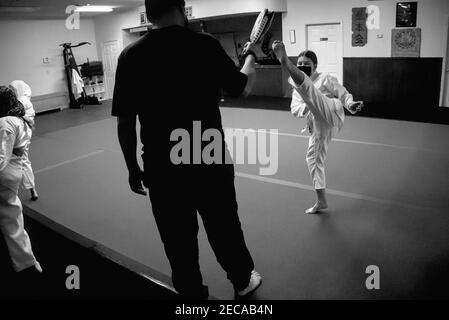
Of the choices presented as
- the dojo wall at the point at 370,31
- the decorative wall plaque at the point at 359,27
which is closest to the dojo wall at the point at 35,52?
the dojo wall at the point at 370,31

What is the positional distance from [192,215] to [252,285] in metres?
0.74

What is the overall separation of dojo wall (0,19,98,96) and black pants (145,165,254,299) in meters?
10.5

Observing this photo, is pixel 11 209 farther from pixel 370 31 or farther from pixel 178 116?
pixel 370 31

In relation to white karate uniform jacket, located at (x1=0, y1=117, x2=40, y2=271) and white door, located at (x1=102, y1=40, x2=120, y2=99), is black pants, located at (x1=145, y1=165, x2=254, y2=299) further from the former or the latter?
white door, located at (x1=102, y1=40, x2=120, y2=99)

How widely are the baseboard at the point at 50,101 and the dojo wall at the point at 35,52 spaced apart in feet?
0.64

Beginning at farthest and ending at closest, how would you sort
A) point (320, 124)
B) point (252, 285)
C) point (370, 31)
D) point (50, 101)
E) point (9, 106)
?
1. point (50, 101)
2. point (370, 31)
3. point (320, 124)
4. point (9, 106)
5. point (252, 285)

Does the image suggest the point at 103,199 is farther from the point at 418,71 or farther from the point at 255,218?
the point at 418,71

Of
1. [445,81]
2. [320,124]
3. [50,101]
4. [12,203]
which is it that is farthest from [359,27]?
[50,101]

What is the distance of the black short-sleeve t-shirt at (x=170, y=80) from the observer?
1572 mm

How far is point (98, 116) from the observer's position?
9328 millimetres

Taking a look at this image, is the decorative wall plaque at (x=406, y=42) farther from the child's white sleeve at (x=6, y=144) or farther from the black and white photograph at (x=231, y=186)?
the child's white sleeve at (x=6, y=144)

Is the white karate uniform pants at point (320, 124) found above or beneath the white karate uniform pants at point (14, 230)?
above

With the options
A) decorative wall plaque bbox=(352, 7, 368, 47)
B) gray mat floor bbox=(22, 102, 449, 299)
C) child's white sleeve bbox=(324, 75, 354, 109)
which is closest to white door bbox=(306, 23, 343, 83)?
decorative wall plaque bbox=(352, 7, 368, 47)

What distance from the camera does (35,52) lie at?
1062 cm
